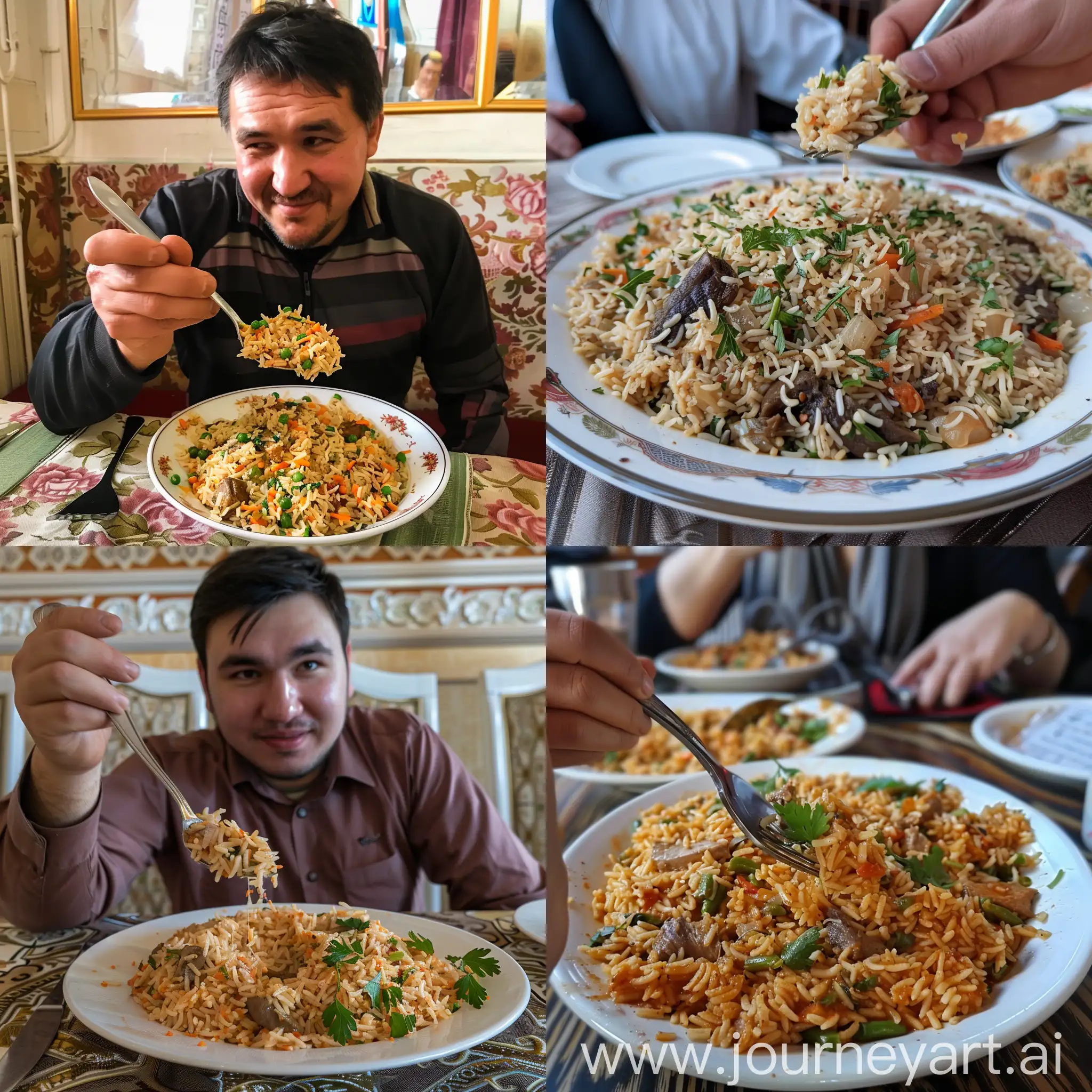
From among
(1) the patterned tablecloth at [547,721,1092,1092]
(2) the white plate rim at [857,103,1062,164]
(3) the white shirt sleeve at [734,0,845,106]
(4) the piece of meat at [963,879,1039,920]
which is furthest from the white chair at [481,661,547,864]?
(3) the white shirt sleeve at [734,0,845,106]

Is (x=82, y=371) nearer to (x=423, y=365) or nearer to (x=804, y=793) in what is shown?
(x=423, y=365)

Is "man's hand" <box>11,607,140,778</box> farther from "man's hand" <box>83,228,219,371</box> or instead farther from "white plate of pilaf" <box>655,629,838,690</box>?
"white plate of pilaf" <box>655,629,838,690</box>

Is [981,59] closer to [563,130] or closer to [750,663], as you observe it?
[563,130]

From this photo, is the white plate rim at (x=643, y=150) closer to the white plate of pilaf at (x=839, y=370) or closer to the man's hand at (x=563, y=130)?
the man's hand at (x=563, y=130)

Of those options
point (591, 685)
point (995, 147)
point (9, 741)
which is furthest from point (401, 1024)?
point (995, 147)

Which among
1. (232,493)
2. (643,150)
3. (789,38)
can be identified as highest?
(789,38)

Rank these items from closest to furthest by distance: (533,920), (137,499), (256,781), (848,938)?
1. (848,938)
2. (137,499)
3. (533,920)
4. (256,781)
